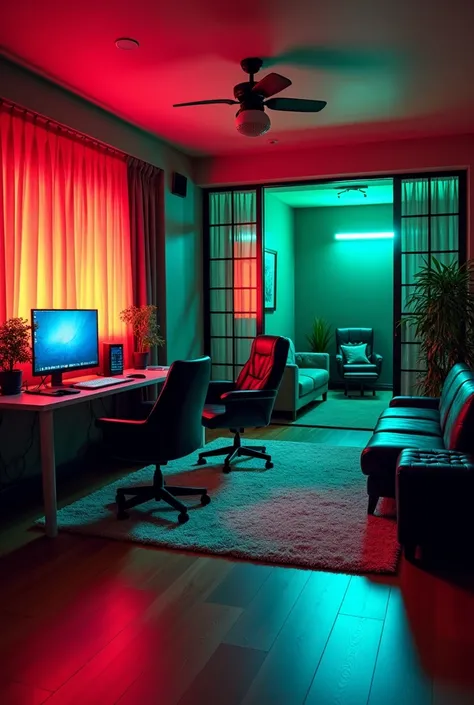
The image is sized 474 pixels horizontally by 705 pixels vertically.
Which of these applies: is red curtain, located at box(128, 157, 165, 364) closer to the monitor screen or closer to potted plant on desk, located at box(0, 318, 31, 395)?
the monitor screen

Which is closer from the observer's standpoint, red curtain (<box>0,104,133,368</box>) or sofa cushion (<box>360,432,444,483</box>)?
sofa cushion (<box>360,432,444,483</box>)

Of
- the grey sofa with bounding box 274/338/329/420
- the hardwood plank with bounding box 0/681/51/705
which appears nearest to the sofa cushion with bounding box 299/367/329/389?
the grey sofa with bounding box 274/338/329/420

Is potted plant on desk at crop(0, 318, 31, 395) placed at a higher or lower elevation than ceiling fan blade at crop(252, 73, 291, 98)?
lower

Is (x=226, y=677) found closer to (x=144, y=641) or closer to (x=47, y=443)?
(x=144, y=641)

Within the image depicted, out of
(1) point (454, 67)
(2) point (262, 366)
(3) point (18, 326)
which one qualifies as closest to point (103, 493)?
(3) point (18, 326)

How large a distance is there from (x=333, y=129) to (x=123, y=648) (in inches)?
181

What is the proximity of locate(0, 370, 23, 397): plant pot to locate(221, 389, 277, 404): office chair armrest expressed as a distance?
4.73 feet

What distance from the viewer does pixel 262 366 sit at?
4.77 m

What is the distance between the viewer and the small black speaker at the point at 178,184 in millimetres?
5883

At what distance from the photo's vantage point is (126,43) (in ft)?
11.7

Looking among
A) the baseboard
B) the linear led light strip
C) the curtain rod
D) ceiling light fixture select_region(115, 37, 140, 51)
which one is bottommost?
the baseboard

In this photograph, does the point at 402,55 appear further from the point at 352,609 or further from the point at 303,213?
the point at 303,213

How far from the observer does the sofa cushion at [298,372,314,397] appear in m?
6.62

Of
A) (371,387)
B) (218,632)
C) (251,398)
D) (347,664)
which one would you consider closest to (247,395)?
(251,398)
